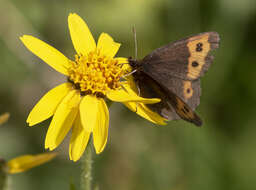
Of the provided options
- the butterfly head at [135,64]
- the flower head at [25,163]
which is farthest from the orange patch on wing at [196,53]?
the flower head at [25,163]

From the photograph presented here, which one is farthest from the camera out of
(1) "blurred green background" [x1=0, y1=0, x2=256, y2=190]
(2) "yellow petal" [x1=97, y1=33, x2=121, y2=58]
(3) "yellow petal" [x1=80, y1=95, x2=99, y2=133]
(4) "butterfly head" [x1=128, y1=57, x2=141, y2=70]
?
(1) "blurred green background" [x1=0, y1=0, x2=256, y2=190]

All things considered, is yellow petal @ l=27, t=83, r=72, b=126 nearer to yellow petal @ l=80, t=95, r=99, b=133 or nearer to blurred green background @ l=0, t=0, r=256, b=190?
yellow petal @ l=80, t=95, r=99, b=133

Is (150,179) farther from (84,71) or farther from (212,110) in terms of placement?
(84,71)

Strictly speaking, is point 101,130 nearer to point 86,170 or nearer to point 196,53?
point 86,170

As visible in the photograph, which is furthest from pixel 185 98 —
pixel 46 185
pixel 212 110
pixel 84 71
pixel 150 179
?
pixel 46 185

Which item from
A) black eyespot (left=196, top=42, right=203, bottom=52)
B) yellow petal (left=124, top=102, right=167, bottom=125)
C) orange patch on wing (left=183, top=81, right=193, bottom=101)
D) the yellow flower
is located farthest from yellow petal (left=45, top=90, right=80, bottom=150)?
black eyespot (left=196, top=42, right=203, bottom=52)

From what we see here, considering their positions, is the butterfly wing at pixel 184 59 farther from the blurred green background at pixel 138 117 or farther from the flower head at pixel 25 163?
the blurred green background at pixel 138 117
